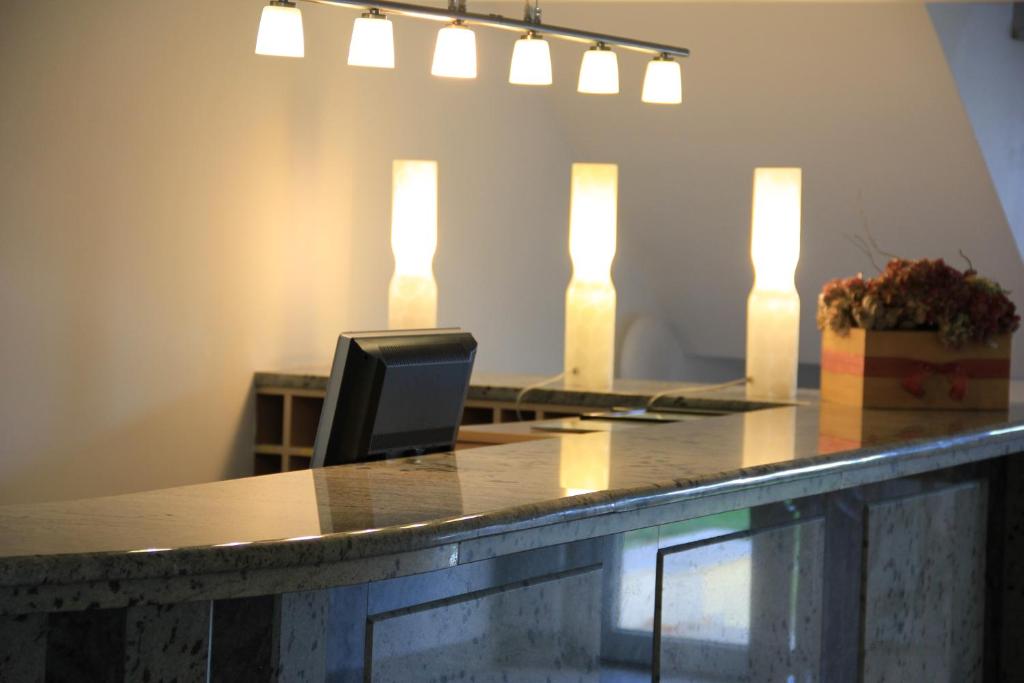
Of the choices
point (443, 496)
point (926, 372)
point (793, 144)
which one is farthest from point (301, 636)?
point (793, 144)

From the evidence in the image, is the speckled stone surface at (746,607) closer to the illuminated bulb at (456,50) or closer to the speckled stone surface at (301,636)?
the speckled stone surface at (301,636)

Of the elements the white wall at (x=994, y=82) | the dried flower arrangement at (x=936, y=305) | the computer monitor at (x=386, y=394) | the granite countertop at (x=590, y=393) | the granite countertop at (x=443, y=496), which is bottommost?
the granite countertop at (x=590, y=393)

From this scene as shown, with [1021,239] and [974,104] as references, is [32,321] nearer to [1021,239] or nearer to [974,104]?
[974,104]

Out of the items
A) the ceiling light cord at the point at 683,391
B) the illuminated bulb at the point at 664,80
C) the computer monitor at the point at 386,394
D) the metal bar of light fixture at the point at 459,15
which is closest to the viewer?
the computer monitor at the point at 386,394

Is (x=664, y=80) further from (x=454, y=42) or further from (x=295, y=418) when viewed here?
(x=295, y=418)

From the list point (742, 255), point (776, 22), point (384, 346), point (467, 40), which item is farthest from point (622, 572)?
point (742, 255)

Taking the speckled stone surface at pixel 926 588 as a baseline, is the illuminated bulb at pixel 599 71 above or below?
above

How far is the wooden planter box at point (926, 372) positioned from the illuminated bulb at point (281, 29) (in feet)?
5.89

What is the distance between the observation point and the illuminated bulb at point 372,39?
3734 mm

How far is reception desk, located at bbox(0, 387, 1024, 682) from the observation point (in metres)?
1.83

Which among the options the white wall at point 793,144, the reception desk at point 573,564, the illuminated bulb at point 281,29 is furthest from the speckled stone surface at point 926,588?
the white wall at point 793,144

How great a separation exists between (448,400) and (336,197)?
10.6 feet

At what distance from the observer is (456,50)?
384 cm

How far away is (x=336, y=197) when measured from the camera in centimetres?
630
